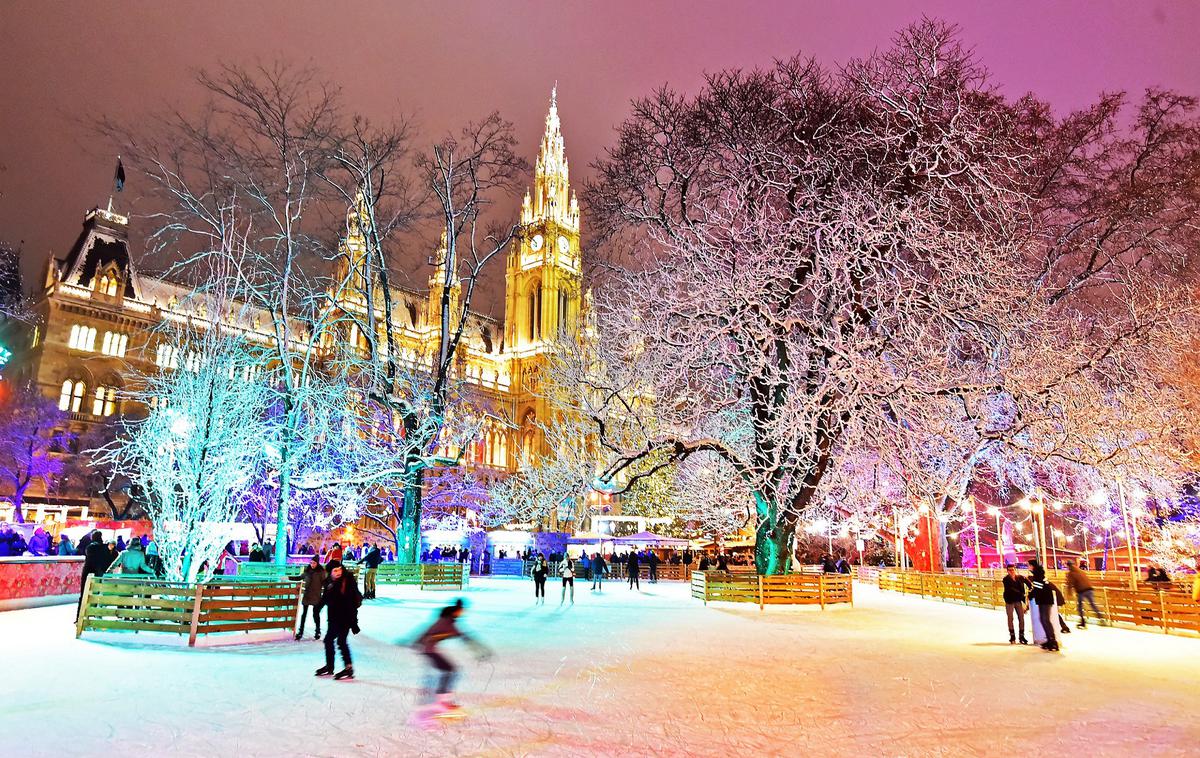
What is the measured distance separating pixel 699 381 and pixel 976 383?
6.08 m

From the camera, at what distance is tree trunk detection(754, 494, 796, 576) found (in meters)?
18.4

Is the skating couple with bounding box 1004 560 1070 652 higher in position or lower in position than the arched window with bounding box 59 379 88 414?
lower

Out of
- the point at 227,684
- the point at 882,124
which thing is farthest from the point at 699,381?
the point at 227,684

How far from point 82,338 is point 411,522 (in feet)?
141

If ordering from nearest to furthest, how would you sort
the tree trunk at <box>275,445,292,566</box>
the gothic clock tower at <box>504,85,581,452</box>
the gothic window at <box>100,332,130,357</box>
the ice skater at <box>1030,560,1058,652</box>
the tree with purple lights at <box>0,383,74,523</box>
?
the ice skater at <box>1030,560,1058,652</box> → the tree trunk at <box>275,445,292,566</box> → the tree with purple lights at <box>0,383,74,523</box> → the gothic window at <box>100,332,130,357</box> → the gothic clock tower at <box>504,85,581,452</box>

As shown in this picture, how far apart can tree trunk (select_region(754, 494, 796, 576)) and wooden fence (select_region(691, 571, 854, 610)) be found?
0.33 m

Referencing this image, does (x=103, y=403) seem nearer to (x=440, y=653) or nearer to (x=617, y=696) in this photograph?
(x=440, y=653)

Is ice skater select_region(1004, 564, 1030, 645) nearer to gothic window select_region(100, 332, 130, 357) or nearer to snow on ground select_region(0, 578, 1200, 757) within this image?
snow on ground select_region(0, 578, 1200, 757)

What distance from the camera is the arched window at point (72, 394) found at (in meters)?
50.4

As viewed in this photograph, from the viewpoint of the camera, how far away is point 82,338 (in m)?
52.9

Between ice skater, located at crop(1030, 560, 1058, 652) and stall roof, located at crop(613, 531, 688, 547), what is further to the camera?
stall roof, located at crop(613, 531, 688, 547)

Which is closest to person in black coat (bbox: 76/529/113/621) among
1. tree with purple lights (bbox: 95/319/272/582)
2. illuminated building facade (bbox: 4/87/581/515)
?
tree with purple lights (bbox: 95/319/272/582)


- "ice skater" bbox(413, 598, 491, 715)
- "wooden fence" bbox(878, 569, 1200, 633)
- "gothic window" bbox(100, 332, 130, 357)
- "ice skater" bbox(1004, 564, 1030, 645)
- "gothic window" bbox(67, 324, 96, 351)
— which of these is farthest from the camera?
"gothic window" bbox(100, 332, 130, 357)

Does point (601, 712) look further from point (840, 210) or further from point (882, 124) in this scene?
point (882, 124)
